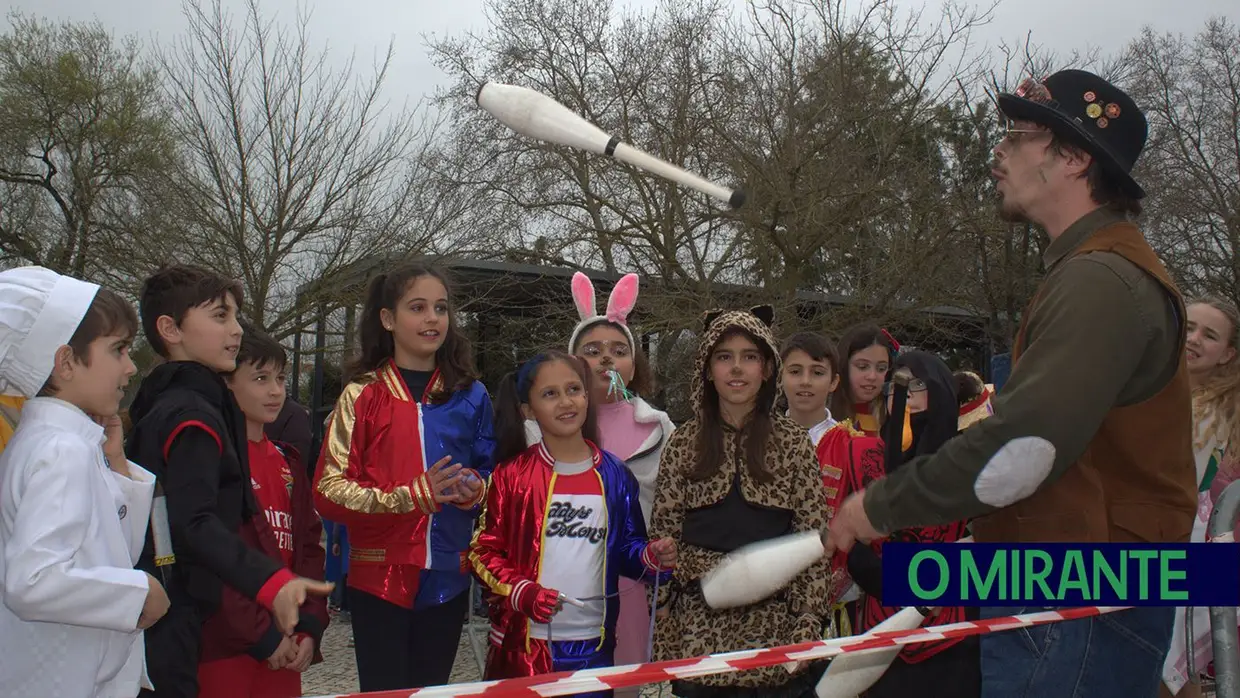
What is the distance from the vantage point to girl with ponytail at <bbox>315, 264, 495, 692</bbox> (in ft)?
11.3

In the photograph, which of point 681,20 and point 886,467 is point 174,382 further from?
point 681,20

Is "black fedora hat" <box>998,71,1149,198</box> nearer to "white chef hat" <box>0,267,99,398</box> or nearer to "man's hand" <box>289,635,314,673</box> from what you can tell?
"white chef hat" <box>0,267,99,398</box>

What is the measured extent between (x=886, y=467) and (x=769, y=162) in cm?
1082

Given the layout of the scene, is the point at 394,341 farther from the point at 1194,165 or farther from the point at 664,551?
the point at 1194,165

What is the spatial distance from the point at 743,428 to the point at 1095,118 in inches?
68.1

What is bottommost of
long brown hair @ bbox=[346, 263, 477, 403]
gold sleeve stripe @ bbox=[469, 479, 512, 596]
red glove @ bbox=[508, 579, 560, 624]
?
red glove @ bbox=[508, 579, 560, 624]

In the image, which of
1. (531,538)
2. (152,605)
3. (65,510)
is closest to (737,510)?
(531,538)

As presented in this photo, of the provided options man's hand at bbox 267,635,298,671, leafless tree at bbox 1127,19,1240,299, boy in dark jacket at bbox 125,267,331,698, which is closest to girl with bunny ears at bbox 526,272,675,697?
man's hand at bbox 267,635,298,671

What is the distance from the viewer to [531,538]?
357cm

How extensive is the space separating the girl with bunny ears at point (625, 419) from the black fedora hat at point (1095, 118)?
216cm

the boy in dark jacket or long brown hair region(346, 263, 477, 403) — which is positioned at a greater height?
long brown hair region(346, 263, 477, 403)

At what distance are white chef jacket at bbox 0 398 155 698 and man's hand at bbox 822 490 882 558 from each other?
173cm

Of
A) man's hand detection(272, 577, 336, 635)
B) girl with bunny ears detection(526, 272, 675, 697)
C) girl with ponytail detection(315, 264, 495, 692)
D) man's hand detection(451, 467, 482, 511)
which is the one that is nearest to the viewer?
man's hand detection(272, 577, 336, 635)

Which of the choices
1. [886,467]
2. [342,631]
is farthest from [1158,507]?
[342,631]
